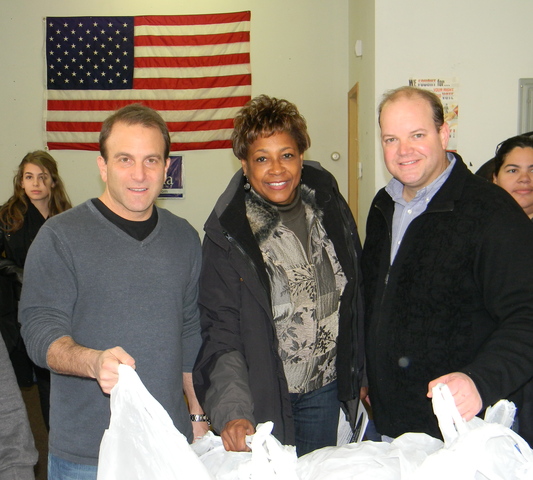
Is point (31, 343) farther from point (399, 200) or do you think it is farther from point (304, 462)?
point (399, 200)

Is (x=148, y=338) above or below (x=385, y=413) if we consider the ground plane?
above

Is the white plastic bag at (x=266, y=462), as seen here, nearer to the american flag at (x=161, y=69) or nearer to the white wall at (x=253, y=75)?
the white wall at (x=253, y=75)

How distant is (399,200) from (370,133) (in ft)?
9.19

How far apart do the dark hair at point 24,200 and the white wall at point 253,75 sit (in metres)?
2.41

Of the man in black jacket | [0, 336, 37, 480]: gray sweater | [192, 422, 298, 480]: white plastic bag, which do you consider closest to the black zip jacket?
the man in black jacket

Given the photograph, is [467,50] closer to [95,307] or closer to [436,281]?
[436,281]

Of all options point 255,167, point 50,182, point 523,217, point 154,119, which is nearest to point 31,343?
point 154,119

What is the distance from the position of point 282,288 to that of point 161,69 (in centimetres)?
472

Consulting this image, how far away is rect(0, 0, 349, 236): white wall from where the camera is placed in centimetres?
585

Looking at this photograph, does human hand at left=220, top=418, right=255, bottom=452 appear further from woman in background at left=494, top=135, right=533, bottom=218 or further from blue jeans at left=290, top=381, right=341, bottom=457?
woman in background at left=494, top=135, right=533, bottom=218

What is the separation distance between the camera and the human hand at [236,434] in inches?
53.5

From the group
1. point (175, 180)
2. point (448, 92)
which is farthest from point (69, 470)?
point (175, 180)

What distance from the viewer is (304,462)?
1.26 metres

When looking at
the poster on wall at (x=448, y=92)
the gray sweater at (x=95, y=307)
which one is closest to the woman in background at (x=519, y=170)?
the gray sweater at (x=95, y=307)
